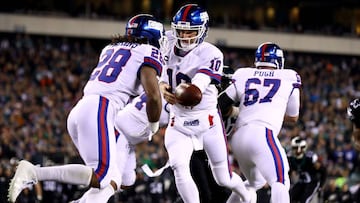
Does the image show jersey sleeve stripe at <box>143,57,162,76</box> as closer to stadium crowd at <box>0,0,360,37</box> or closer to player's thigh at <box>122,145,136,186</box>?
player's thigh at <box>122,145,136,186</box>

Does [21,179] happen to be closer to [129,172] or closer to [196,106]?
[129,172]

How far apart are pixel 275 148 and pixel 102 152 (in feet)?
5.95

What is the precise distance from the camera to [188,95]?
7.56 m

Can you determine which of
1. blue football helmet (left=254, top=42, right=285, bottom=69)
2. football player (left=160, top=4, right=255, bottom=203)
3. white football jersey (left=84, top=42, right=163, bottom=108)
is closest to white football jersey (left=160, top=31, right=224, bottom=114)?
football player (left=160, top=4, right=255, bottom=203)

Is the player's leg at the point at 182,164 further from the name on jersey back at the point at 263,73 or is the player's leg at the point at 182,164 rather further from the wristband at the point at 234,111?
the name on jersey back at the point at 263,73

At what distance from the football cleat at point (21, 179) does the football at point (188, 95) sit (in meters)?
1.52

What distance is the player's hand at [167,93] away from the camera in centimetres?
789

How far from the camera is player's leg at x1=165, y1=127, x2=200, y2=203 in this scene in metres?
7.70

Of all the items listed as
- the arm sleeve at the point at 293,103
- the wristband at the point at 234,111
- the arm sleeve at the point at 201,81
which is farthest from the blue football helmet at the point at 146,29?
the arm sleeve at the point at 293,103

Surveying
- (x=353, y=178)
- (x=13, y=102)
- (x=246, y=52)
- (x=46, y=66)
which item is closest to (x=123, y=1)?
(x=246, y=52)

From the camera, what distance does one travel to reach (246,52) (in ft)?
98.9

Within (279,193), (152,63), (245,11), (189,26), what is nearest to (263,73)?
(189,26)

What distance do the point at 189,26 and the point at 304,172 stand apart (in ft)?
13.9

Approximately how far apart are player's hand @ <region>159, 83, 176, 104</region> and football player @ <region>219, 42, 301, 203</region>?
66cm
